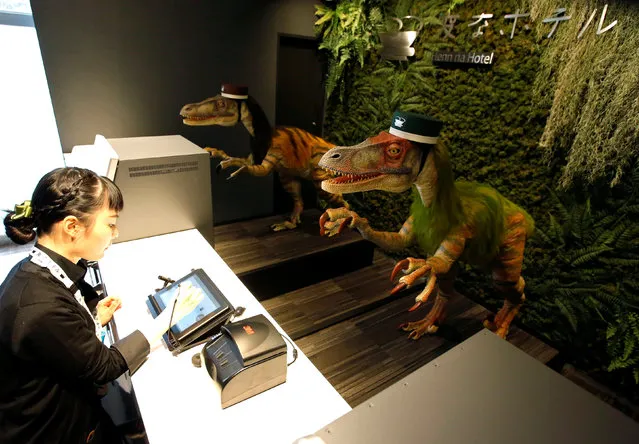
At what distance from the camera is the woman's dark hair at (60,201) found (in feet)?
3.44

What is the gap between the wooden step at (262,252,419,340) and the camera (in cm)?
264

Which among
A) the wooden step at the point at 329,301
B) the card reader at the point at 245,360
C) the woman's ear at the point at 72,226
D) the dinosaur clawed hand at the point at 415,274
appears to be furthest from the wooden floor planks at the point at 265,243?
the woman's ear at the point at 72,226

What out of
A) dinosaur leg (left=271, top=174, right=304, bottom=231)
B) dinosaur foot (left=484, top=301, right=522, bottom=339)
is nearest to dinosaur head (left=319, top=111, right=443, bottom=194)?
dinosaur foot (left=484, top=301, right=522, bottom=339)

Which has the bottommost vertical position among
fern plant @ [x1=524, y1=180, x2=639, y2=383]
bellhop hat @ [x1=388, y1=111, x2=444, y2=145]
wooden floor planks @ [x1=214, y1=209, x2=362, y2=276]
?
wooden floor planks @ [x1=214, y1=209, x2=362, y2=276]

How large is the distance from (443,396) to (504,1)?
2.50 m

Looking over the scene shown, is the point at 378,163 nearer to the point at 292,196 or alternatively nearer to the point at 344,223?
the point at 344,223

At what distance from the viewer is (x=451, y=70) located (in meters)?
2.72

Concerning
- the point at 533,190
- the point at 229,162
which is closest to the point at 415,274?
the point at 533,190

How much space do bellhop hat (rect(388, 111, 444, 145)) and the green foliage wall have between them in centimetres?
102

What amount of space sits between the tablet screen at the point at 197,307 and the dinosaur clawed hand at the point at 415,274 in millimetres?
796

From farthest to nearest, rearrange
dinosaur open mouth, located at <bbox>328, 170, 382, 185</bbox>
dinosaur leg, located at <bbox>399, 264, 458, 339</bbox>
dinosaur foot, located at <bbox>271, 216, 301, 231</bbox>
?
dinosaur foot, located at <bbox>271, 216, 301, 231</bbox>
dinosaur leg, located at <bbox>399, 264, 458, 339</bbox>
dinosaur open mouth, located at <bbox>328, 170, 382, 185</bbox>

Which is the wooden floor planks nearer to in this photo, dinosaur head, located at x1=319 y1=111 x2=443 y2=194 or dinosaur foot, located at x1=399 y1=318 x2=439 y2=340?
dinosaur foot, located at x1=399 y1=318 x2=439 y2=340

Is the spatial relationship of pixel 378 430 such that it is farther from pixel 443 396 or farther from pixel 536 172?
pixel 536 172

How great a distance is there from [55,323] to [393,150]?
4.74ft
